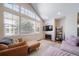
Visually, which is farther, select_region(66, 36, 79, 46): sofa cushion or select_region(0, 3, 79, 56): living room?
select_region(66, 36, 79, 46): sofa cushion

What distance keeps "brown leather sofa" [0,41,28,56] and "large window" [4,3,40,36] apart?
0.24 m

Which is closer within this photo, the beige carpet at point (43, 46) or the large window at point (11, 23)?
the large window at point (11, 23)

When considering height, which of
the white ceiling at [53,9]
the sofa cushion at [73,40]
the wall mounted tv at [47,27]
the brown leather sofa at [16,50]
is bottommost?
the brown leather sofa at [16,50]

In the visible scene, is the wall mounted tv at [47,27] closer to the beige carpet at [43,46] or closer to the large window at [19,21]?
the large window at [19,21]

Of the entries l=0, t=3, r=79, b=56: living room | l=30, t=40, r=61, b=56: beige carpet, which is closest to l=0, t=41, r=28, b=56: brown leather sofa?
l=0, t=3, r=79, b=56: living room

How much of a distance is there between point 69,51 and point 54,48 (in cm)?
29

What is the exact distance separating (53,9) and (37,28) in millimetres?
538

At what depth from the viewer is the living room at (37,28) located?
1.89 metres

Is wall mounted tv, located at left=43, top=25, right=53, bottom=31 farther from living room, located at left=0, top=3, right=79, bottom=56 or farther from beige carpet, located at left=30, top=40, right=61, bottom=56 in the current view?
beige carpet, located at left=30, top=40, right=61, bottom=56

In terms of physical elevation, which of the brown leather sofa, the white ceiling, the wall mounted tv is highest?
the white ceiling

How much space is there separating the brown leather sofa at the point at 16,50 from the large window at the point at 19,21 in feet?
0.79

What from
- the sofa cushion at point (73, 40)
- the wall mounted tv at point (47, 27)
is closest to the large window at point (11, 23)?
the wall mounted tv at point (47, 27)

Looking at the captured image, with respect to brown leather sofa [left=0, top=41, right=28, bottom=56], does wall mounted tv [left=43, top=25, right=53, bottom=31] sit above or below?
above

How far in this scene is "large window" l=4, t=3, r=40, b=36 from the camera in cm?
190
